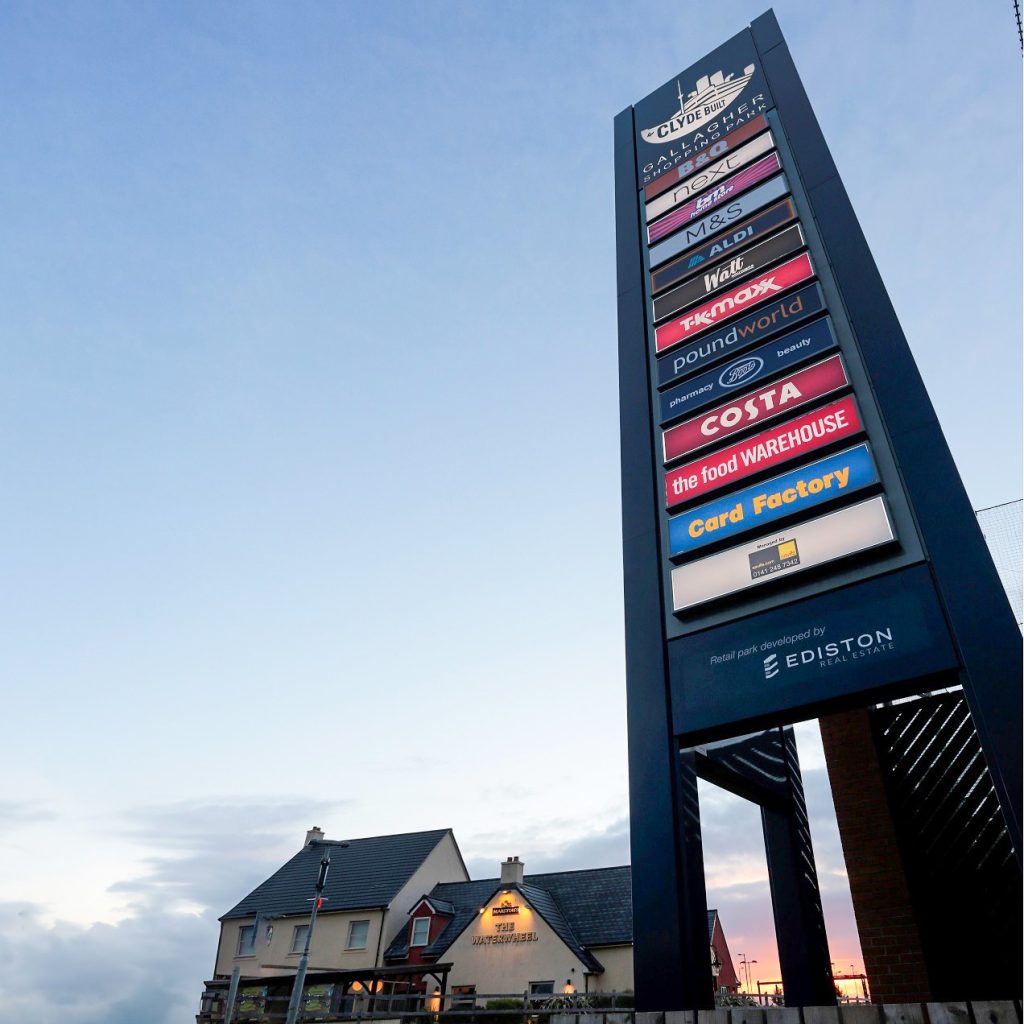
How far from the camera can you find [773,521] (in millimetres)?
10195

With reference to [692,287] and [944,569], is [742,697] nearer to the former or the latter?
[944,569]

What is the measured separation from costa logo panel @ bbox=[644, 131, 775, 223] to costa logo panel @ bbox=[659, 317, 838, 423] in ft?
17.1

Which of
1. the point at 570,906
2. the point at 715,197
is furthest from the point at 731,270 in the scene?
the point at 570,906

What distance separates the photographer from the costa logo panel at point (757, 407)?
36.1ft

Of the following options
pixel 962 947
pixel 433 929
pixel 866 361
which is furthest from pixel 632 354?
pixel 433 929

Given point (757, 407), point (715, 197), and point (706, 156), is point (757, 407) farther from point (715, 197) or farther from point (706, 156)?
point (706, 156)

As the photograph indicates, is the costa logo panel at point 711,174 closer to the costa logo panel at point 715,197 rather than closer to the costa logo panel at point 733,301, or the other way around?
the costa logo panel at point 715,197

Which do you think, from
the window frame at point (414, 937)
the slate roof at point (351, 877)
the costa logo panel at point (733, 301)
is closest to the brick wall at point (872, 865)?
the costa logo panel at point (733, 301)

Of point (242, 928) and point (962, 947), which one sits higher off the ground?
point (242, 928)

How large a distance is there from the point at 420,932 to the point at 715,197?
124 ft

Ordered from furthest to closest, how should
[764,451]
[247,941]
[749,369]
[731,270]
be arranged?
[247,941]
[731,270]
[749,369]
[764,451]

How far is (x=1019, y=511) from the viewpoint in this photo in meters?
11.2

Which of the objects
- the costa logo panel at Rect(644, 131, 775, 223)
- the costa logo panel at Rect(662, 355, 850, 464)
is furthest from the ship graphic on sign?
the costa logo panel at Rect(662, 355, 850, 464)

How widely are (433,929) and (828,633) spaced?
123ft
